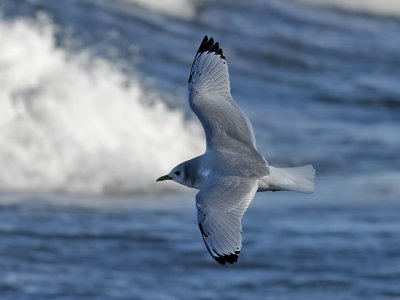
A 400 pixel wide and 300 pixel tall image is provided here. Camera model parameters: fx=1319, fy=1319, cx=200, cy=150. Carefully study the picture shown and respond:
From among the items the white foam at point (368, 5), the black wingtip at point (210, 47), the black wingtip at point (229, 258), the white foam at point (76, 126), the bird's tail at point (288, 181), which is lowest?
the black wingtip at point (229, 258)

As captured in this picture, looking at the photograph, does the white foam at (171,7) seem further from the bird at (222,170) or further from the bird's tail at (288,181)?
the bird's tail at (288,181)

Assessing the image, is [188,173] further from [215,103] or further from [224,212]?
[215,103]

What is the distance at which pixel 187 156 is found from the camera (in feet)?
36.5

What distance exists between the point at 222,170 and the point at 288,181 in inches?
10.6

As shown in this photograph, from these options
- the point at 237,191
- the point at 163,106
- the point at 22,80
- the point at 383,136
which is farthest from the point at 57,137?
the point at 237,191

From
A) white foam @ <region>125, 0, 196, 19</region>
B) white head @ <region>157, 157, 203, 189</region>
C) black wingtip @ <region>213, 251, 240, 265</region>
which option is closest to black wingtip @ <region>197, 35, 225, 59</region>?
white head @ <region>157, 157, 203, 189</region>

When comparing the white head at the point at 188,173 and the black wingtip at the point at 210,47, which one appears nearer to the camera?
the white head at the point at 188,173

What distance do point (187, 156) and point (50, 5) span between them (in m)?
4.04

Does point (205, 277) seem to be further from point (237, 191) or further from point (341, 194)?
point (237, 191)

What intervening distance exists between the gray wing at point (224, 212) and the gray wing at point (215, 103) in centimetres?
34

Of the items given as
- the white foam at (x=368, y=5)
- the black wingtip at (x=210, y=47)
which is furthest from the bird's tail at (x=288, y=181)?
the white foam at (x=368, y=5)

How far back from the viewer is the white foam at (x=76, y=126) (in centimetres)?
1000

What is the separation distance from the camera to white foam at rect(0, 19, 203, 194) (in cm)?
1000

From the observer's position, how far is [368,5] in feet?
65.4
